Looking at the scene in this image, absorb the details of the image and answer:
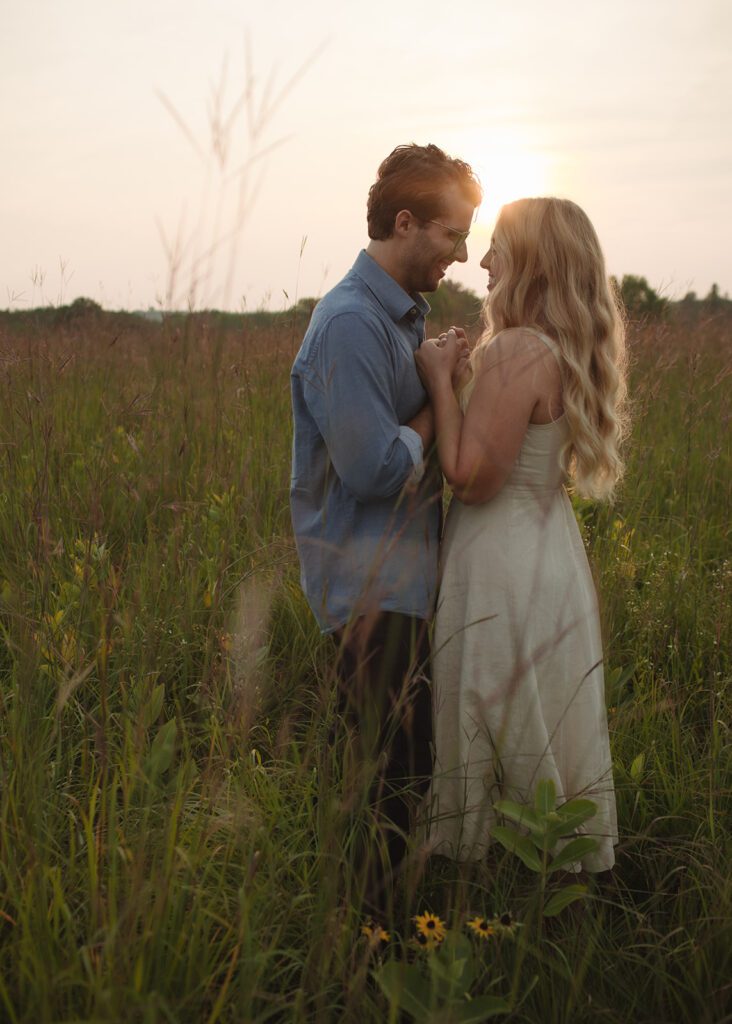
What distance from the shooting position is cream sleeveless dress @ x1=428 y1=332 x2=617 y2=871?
2004 mm

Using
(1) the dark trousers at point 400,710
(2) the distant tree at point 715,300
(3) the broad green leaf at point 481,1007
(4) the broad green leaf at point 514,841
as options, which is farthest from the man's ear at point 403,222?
→ (2) the distant tree at point 715,300

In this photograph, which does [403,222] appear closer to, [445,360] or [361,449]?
[445,360]

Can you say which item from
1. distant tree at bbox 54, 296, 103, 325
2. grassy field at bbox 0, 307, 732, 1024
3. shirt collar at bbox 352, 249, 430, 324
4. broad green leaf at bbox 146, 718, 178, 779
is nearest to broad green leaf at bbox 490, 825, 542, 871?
grassy field at bbox 0, 307, 732, 1024

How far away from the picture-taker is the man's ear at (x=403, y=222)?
6.68 feet

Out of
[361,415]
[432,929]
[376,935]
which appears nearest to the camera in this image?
[376,935]

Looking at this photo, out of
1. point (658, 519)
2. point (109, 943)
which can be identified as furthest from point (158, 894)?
point (658, 519)

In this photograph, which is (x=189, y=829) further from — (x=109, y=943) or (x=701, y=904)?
(x=701, y=904)

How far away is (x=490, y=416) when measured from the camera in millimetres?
1926

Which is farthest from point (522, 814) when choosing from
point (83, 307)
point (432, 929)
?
point (83, 307)

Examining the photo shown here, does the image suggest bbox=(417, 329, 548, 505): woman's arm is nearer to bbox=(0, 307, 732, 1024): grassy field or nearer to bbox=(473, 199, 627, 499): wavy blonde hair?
bbox=(473, 199, 627, 499): wavy blonde hair

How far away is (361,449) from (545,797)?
78 centimetres

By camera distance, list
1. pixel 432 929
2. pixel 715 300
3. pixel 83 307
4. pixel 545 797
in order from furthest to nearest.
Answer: pixel 715 300 < pixel 83 307 < pixel 545 797 < pixel 432 929

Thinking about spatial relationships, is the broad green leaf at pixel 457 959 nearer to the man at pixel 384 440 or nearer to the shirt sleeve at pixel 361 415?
the man at pixel 384 440

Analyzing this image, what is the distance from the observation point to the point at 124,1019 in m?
1.20
